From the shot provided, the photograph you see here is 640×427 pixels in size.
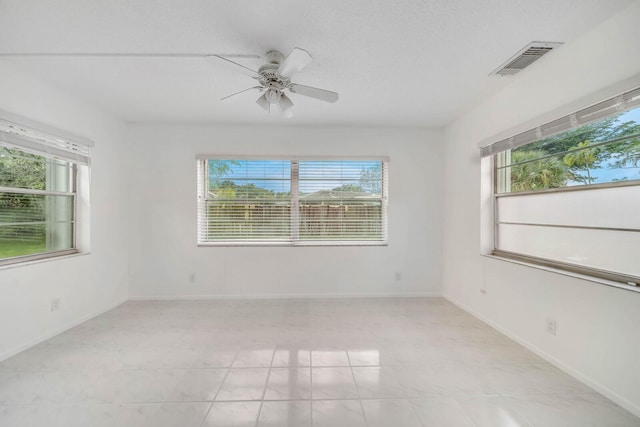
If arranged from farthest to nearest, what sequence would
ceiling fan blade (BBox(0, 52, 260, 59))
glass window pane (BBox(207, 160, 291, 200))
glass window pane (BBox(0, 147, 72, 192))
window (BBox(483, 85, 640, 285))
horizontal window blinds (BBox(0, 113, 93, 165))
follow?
1. glass window pane (BBox(207, 160, 291, 200))
2. glass window pane (BBox(0, 147, 72, 192))
3. horizontal window blinds (BBox(0, 113, 93, 165))
4. ceiling fan blade (BBox(0, 52, 260, 59))
5. window (BBox(483, 85, 640, 285))

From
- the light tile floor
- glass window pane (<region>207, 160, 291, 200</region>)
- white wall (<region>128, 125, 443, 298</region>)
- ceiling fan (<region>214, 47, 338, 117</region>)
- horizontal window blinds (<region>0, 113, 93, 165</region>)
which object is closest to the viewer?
the light tile floor

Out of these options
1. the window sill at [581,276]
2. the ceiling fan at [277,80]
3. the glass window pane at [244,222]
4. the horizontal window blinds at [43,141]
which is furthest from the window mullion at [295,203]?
the window sill at [581,276]

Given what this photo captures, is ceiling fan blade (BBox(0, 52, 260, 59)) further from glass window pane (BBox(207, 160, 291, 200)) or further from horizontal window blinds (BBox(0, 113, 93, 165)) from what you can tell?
glass window pane (BBox(207, 160, 291, 200))

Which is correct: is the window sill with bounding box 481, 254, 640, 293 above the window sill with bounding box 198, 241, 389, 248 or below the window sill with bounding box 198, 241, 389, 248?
below

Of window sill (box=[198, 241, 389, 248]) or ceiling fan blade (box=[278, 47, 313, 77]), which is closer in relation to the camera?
ceiling fan blade (box=[278, 47, 313, 77])

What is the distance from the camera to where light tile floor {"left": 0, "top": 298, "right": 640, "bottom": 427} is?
1671 mm

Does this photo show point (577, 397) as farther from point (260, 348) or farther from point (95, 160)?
point (95, 160)

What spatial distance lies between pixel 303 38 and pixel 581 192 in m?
2.37

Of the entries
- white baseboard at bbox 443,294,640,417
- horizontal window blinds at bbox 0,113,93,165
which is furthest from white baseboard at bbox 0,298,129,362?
white baseboard at bbox 443,294,640,417

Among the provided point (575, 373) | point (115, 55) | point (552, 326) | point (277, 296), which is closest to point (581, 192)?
point (552, 326)

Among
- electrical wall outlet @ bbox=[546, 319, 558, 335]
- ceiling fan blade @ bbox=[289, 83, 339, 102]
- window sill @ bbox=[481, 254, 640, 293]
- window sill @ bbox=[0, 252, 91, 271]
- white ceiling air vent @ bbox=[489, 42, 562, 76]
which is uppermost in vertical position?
white ceiling air vent @ bbox=[489, 42, 562, 76]

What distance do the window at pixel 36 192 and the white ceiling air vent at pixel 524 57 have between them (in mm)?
4120

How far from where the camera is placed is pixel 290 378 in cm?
205

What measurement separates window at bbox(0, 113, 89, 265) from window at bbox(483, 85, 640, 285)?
4.40 metres
